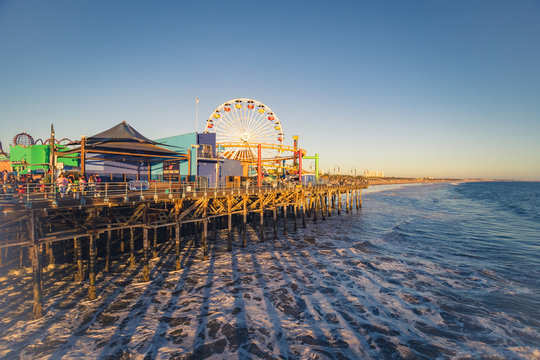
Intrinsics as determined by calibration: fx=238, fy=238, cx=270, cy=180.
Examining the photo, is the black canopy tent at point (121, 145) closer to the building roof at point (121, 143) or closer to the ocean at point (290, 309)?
the building roof at point (121, 143)

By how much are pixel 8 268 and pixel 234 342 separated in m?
16.9

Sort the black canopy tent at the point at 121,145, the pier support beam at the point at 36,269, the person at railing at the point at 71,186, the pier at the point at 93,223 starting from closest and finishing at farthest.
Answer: the pier support beam at the point at 36,269
the pier at the point at 93,223
the person at railing at the point at 71,186
the black canopy tent at the point at 121,145

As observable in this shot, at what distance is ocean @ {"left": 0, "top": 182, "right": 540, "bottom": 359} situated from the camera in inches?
367

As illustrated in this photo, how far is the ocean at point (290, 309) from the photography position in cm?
933

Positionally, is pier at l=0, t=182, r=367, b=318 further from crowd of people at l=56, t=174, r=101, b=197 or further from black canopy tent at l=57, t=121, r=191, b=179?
black canopy tent at l=57, t=121, r=191, b=179

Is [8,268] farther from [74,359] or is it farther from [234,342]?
[234,342]

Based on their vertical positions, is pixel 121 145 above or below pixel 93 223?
above

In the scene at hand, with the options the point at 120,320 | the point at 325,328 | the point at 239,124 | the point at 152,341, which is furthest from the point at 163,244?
the point at 239,124

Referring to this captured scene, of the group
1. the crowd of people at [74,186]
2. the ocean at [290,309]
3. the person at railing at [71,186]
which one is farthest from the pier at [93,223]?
the ocean at [290,309]

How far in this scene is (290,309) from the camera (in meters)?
11.9

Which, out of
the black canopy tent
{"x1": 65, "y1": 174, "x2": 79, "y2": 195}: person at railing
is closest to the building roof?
the black canopy tent

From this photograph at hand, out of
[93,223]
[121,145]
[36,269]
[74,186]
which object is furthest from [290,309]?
[121,145]

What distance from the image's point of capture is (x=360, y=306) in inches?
486

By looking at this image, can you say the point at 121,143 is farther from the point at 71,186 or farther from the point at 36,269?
the point at 36,269
